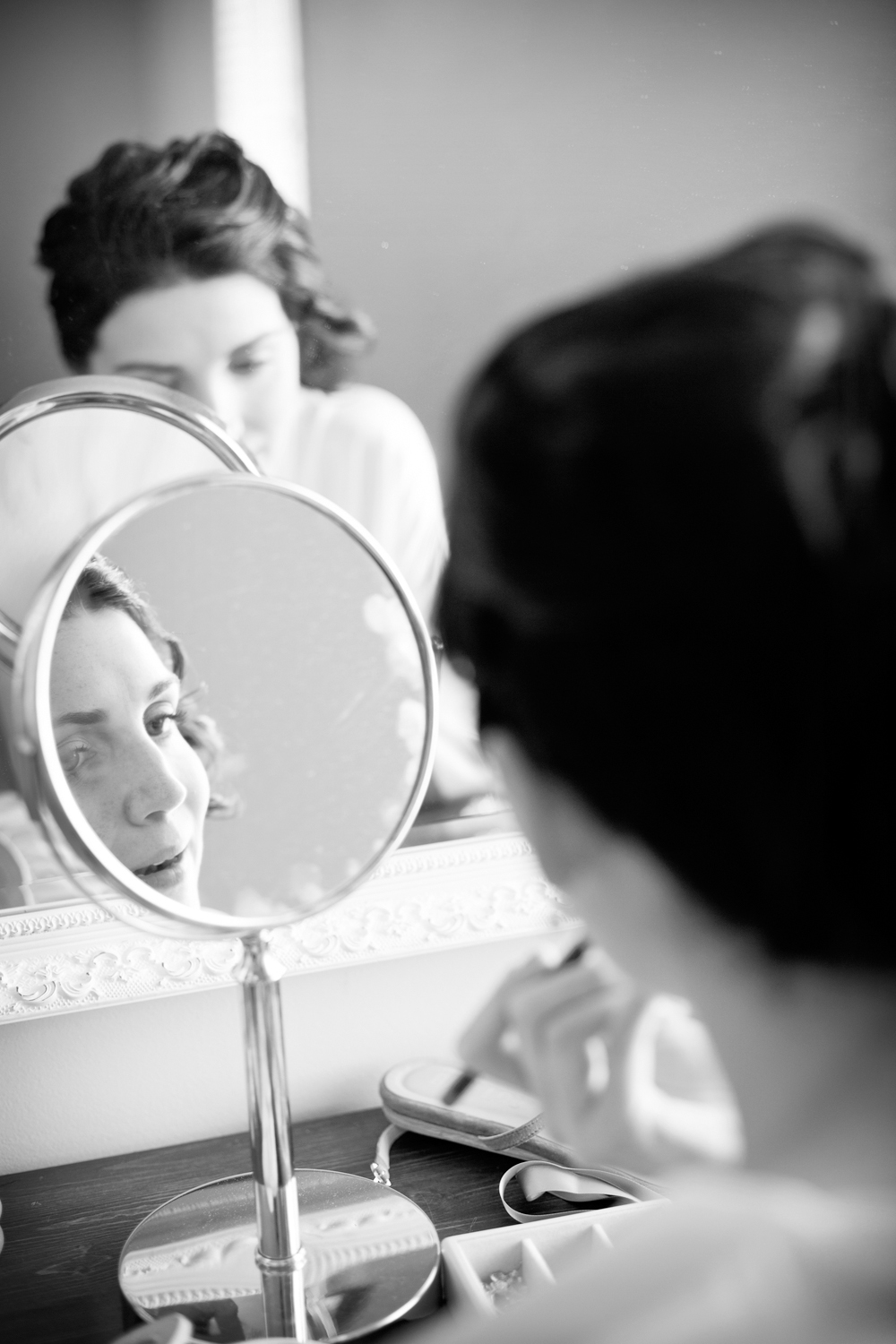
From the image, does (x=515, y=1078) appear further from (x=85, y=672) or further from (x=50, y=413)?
(x=50, y=413)

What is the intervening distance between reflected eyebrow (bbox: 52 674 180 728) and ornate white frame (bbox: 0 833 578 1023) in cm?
20

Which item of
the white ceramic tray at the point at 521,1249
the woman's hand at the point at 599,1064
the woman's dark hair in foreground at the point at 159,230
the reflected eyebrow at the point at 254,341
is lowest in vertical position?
the white ceramic tray at the point at 521,1249

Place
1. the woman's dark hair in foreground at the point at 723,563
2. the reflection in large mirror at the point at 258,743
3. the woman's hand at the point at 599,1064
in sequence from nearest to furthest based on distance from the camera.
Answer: the woman's dark hair in foreground at the point at 723,563, the woman's hand at the point at 599,1064, the reflection in large mirror at the point at 258,743

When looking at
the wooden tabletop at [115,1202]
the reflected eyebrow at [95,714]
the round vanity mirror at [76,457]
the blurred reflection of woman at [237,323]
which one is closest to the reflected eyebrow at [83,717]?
the reflected eyebrow at [95,714]

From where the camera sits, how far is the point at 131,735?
60 cm

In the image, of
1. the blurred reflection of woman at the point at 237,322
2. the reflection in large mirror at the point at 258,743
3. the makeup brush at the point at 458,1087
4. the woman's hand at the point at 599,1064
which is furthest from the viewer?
the makeup brush at the point at 458,1087

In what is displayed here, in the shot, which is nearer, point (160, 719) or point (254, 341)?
point (160, 719)

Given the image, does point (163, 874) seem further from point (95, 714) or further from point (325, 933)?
point (325, 933)

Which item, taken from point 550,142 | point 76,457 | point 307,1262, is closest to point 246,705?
point 76,457

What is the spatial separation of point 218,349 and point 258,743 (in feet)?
0.84

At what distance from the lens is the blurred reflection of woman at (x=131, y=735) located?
577 mm

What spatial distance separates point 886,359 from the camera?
0.29 meters

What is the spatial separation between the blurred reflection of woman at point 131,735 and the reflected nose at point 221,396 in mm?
167

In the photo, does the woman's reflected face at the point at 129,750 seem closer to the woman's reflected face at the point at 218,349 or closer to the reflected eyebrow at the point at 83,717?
the reflected eyebrow at the point at 83,717
